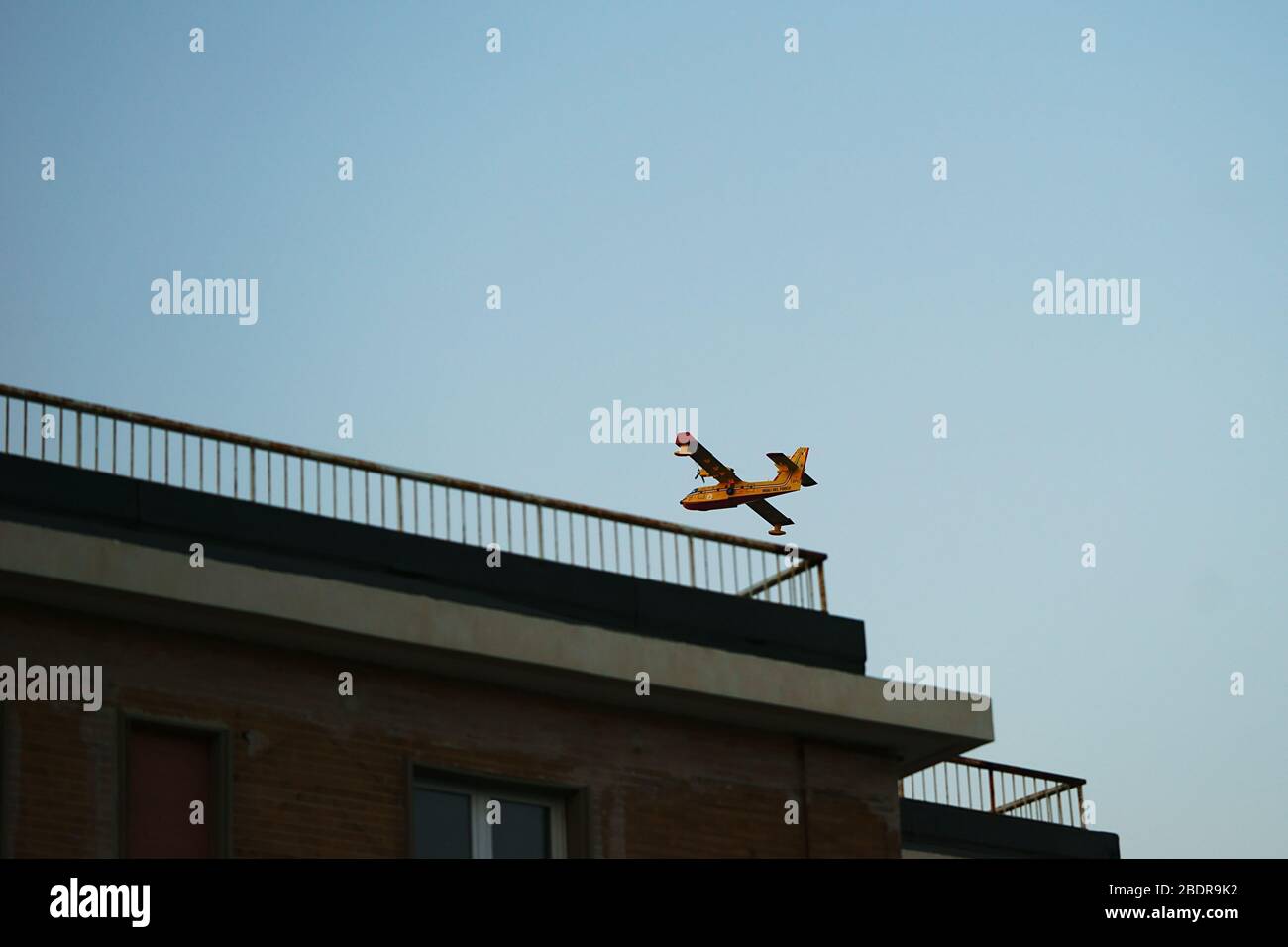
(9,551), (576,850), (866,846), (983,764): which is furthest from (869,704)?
(9,551)

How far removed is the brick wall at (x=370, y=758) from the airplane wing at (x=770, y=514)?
36463 mm

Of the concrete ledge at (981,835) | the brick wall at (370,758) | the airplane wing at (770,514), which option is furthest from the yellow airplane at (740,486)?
the brick wall at (370,758)

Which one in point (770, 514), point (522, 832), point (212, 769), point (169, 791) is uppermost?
point (770, 514)

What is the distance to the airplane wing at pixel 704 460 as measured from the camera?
188ft

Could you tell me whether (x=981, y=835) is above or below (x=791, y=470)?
below

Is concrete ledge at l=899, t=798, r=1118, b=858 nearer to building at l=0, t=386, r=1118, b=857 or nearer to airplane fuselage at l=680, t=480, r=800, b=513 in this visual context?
building at l=0, t=386, r=1118, b=857

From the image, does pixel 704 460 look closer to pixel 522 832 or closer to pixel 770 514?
pixel 770 514

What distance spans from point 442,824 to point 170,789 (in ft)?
8.04

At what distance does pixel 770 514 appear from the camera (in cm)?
6172

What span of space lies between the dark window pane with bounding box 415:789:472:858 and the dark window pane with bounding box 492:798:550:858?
0.95 ft

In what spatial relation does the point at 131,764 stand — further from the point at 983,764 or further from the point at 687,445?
the point at 687,445

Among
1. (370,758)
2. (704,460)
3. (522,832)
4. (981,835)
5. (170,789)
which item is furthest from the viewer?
(704,460)

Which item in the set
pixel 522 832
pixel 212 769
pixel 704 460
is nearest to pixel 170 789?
pixel 212 769
